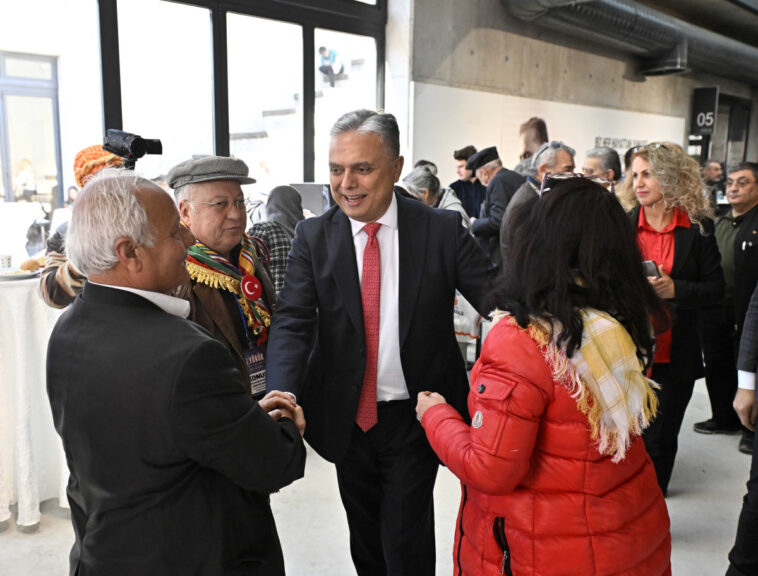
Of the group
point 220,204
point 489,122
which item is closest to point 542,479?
point 220,204

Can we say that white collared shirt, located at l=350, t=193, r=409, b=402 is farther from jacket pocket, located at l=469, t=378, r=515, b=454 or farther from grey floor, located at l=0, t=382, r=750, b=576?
grey floor, located at l=0, t=382, r=750, b=576

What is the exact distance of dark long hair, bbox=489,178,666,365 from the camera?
1.30m

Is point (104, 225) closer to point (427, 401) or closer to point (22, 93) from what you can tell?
point (427, 401)

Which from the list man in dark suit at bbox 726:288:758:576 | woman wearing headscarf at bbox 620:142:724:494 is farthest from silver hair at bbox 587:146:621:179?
man in dark suit at bbox 726:288:758:576

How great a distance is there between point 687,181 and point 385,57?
19.0 ft

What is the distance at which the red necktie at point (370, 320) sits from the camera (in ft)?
5.98

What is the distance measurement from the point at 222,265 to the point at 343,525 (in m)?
1.69

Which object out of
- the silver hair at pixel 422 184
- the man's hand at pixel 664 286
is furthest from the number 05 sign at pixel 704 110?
the man's hand at pixel 664 286

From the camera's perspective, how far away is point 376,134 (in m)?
1.77

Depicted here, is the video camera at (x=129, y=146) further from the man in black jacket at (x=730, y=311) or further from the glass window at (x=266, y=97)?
the glass window at (x=266, y=97)

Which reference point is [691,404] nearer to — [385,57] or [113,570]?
[113,570]

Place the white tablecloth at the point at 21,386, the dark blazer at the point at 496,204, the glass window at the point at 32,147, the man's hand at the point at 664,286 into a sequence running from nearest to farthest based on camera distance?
the man's hand at the point at 664,286 → the white tablecloth at the point at 21,386 → the dark blazer at the point at 496,204 → the glass window at the point at 32,147

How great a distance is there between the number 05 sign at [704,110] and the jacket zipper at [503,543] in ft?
47.1

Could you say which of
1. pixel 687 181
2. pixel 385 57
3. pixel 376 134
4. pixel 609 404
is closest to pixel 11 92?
pixel 385 57
